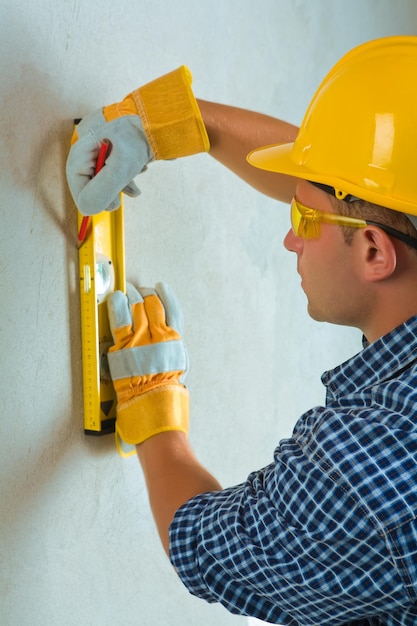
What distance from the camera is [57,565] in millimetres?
1739

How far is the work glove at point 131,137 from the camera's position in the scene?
1.60 metres

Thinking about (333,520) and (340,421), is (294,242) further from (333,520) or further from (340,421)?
(333,520)

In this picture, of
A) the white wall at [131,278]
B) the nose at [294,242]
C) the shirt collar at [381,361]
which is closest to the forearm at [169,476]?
the white wall at [131,278]

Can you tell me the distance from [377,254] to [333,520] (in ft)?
1.48

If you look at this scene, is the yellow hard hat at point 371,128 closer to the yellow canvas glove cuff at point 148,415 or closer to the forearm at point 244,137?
the forearm at point 244,137

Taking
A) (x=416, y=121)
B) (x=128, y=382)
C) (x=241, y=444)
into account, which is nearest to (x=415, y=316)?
(x=416, y=121)

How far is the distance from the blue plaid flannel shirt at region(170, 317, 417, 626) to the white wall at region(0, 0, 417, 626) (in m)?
0.46

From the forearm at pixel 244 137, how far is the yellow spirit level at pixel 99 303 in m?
0.27

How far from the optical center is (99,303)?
1765mm

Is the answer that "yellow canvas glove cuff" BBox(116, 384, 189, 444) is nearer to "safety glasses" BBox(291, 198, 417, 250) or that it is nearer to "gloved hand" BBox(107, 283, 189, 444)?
"gloved hand" BBox(107, 283, 189, 444)

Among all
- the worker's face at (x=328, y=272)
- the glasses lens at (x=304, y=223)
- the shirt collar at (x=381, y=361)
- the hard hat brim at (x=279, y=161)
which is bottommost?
the shirt collar at (x=381, y=361)

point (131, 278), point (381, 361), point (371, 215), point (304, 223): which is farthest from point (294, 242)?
point (131, 278)

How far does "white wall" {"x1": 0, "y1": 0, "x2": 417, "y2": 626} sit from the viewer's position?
1.62 m

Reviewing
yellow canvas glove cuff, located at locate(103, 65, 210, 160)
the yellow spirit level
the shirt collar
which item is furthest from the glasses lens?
the yellow spirit level
